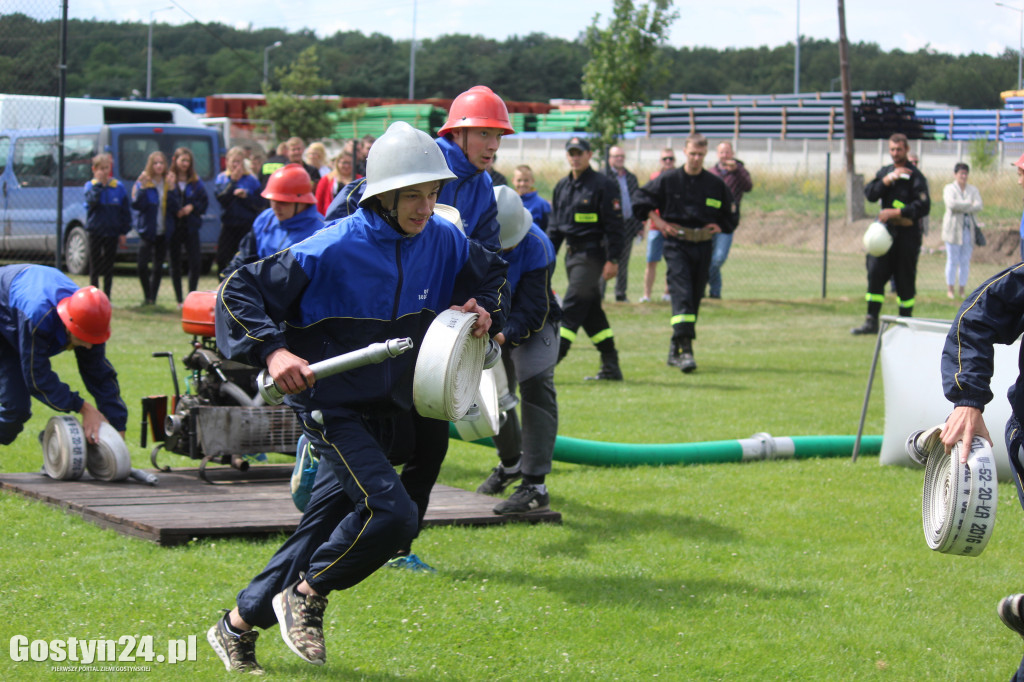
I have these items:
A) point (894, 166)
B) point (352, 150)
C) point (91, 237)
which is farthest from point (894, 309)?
point (91, 237)

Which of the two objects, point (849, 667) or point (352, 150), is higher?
point (352, 150)

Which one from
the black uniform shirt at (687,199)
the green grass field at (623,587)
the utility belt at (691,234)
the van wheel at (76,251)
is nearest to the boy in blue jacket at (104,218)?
the van wheel at (76,251)

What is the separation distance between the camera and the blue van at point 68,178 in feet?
58.3

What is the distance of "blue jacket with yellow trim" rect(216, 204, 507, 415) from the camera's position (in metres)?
4.00

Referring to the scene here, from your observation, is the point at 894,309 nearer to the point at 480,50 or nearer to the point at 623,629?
the point at 623,629

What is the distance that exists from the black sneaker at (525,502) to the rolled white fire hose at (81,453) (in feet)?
6.90

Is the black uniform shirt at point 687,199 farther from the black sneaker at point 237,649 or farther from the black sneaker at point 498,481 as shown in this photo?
the black sneaker at point 237,649

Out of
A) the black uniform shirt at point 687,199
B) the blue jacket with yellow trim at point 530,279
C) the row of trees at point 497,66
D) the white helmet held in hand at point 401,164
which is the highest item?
the row of trees at point 497,66

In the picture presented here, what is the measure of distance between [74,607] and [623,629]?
224 cm

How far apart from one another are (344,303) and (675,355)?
852 cm

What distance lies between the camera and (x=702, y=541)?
6.13 meters

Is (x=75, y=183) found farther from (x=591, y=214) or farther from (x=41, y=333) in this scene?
(x=41, y=333)

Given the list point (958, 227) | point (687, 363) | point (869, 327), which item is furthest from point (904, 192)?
point (958, 227)

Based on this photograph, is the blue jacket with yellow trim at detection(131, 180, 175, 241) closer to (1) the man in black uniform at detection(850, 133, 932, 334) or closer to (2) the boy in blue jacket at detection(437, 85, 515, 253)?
(1) the man in black uniform at detection(850, 133, 932, 334)
